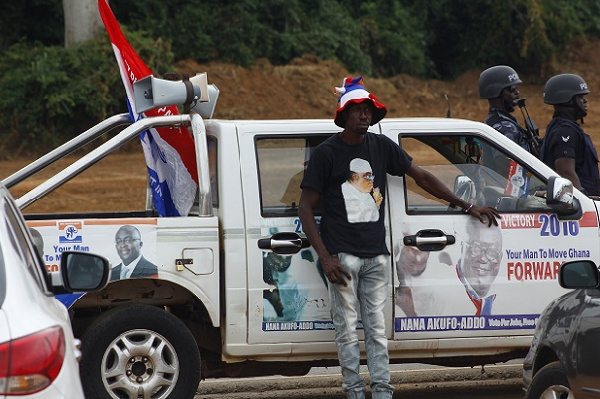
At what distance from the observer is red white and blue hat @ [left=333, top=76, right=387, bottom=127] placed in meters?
6.49

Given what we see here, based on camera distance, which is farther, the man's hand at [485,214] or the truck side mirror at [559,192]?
the man's hand at [485,214]

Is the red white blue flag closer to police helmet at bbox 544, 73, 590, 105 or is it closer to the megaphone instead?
the megaphone

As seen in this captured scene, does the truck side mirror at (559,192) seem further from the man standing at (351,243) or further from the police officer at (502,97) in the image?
the police officer at (502,97)

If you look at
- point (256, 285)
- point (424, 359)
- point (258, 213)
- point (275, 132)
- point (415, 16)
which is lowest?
point (424, 359)

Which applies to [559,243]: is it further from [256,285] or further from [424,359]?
[256,285]

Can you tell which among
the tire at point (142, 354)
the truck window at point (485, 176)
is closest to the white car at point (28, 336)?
the tire at point (142, 354)

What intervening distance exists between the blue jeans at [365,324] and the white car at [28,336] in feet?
8.54

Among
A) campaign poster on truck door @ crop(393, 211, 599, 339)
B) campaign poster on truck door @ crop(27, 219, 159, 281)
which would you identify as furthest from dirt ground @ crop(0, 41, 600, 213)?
campaign poster on truck door @ crop(393, 211, 599, 339)

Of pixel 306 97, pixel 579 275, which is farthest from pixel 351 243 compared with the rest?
pixel 306 97

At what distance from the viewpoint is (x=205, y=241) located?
6453mm

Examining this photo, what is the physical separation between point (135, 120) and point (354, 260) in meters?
1.85

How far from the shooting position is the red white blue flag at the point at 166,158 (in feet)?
23.0

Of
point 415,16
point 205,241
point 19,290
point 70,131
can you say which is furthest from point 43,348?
point 415,16

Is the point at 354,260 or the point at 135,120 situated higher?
the point at 135,120
